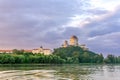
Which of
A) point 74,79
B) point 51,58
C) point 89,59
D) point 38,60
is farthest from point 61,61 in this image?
point 74,79

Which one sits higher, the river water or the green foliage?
the green foliage

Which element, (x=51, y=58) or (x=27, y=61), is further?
(x=51, y=58)

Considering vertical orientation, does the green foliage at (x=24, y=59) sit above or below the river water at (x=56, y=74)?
above

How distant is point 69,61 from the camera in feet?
497

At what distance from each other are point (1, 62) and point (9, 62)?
3.35m

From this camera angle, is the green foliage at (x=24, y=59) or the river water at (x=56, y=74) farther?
the green foliage at (x=24, y=59)

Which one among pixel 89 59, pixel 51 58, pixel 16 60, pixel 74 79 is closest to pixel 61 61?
pixel 51 58

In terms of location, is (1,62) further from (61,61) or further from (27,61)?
(61,61)

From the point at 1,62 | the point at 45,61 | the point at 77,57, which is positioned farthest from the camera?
the point at 77,57

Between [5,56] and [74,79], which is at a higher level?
[5,56]

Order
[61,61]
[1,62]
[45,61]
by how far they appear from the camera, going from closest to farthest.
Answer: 1. [1,62]
2. [45,61]
3. [61,61]

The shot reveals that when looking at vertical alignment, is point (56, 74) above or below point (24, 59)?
below

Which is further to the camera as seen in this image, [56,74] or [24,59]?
[24,59]

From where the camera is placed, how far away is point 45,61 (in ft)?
406
